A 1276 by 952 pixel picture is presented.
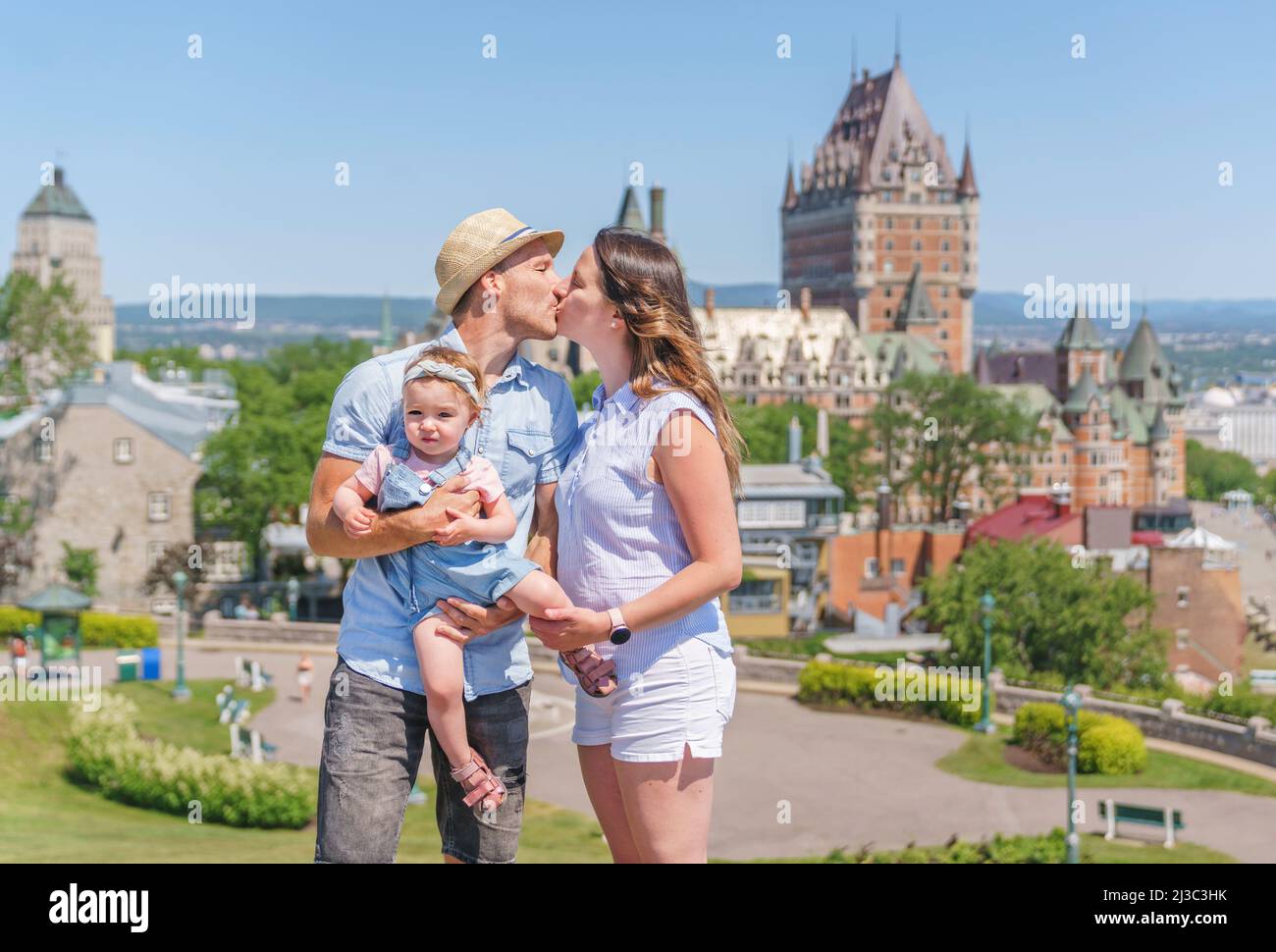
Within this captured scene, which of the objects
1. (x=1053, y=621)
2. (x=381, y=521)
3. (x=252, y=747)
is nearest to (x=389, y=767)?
(x=381, y=521)

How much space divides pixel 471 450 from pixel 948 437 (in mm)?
72258

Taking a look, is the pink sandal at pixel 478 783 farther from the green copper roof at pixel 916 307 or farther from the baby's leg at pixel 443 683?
the green copper roof at pixel 916 307

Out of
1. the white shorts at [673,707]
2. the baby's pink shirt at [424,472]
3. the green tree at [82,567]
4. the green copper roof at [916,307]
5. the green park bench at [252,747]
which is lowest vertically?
the green park bench at [252,747]

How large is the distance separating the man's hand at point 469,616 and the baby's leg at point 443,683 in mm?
24

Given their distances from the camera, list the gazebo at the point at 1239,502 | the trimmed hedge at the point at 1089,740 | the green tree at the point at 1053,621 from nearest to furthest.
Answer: the trimmed hedge at the point at 1089,740, the green tree at the point at 1053,621, the gazebo at the point at 1239,502

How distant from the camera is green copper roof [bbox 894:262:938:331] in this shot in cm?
11525

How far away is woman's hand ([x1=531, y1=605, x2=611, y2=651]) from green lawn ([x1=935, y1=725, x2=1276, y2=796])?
25.9m

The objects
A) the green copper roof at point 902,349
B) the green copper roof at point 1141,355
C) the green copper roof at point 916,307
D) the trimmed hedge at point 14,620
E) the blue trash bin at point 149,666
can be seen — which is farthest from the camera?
the green copper roof at point 916,307

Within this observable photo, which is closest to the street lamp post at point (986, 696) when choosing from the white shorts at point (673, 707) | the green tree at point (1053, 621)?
the green tree at point (1053, 621)

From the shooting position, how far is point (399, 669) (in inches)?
192

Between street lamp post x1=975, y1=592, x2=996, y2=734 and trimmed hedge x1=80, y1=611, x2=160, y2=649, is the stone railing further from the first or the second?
trimmed hedge x1=80, y1=611, x2=160, y2=649

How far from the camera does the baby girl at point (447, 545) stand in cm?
475
